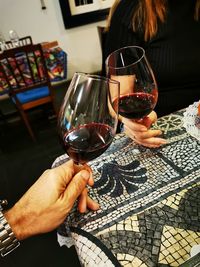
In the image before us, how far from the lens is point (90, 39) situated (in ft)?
10.5

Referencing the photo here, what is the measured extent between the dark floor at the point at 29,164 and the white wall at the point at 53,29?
0.47 m

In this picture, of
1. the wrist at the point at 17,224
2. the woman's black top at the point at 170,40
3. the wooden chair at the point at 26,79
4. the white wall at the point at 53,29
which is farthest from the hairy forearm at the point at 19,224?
the white wall at the point at 53,29

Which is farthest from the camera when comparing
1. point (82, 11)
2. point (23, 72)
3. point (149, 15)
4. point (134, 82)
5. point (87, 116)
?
point (82, 11)

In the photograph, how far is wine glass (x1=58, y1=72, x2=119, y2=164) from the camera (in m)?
0.51

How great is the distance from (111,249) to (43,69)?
198 centimetres

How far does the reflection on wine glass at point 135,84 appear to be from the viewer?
0.63 m

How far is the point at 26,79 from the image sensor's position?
230 cm

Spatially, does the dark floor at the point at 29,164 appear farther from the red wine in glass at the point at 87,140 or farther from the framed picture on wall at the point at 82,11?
the red wine in glass at the point at 87,140

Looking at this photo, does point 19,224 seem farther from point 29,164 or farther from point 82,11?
point 82,11

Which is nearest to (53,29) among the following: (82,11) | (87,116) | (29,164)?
(82,11)

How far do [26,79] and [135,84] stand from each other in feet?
6.03

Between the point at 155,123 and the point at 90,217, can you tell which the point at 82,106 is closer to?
the point at 90,217

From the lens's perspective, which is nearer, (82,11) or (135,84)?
(135,84)

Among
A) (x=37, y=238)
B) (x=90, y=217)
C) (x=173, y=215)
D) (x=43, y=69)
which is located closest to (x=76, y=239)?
(x=90, y=217)
